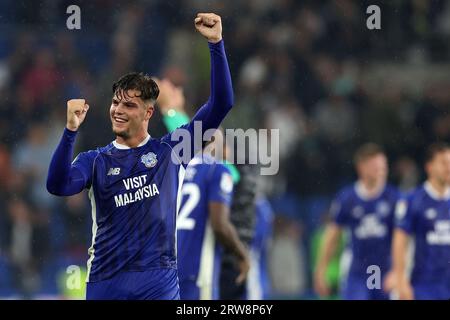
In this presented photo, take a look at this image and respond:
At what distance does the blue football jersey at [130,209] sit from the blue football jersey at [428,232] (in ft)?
15.3

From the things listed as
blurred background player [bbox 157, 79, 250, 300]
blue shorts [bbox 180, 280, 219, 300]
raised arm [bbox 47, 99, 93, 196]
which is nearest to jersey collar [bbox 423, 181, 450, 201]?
blurred background player [bbox 157, 79, 250, 300]

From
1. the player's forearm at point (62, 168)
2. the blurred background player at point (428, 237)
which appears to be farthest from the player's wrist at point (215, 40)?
the blurred background player at point (428, 237)

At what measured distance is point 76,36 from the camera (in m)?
15.4

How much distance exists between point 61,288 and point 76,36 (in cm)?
406

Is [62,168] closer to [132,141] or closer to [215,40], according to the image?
[132,141]

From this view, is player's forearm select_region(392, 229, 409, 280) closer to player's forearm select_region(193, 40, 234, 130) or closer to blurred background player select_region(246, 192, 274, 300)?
blurred background player select_region(246, 192, 274, 300)

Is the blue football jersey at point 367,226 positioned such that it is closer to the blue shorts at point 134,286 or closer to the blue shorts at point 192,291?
the blue shorts at point 192,291

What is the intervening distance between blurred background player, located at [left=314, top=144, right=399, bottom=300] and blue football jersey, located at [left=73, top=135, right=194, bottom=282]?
226 inches

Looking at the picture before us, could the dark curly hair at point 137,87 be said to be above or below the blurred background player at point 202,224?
above

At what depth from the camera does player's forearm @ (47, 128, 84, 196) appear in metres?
5.86

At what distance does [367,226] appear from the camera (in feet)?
39.4

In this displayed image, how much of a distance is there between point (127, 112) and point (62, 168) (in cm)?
52

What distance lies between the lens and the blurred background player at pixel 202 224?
27.2ft
